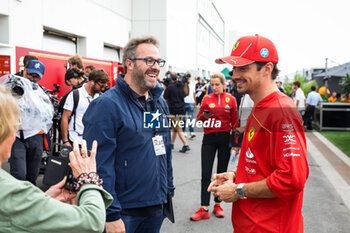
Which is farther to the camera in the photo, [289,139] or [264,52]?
[264,52]

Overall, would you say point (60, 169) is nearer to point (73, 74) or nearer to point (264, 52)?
point (264, 52)

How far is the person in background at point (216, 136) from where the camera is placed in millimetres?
4629

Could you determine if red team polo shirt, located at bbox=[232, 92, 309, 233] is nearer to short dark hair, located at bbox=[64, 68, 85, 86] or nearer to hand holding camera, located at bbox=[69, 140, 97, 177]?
hand holding camera, located at bbox=[69, 140, 97, 177]

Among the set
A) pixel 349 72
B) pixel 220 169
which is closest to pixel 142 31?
pixel 349 72

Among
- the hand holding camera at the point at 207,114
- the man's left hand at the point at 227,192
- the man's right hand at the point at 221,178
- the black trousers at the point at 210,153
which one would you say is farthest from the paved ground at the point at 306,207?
the man's left hand at the point at 227,192

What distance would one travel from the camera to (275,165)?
1.84 m

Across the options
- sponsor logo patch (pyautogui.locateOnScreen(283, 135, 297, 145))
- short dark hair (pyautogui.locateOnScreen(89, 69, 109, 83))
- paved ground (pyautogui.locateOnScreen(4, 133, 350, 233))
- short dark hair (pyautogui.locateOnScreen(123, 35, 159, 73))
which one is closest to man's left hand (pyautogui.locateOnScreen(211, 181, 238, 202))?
sponsor logo patch (pyautogui.locateOnScreen(283, 135, 297, 145))

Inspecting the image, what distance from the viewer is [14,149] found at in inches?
151

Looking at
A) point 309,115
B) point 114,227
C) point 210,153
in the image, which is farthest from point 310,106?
point 114,227

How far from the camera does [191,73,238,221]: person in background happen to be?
4.63 metres

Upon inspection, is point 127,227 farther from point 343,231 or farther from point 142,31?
point 142,31

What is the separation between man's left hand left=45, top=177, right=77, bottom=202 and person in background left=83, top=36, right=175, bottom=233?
0.49 metres

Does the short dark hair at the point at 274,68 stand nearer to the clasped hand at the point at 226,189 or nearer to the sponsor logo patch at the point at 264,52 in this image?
the sponsor logo patch at the point at 264,52

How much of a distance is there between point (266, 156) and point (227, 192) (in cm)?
36
